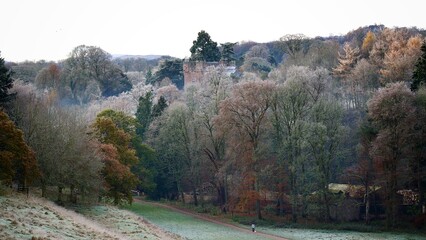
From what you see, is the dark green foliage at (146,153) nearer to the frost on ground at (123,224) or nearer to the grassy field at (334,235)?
the frost on ground at (123,224)

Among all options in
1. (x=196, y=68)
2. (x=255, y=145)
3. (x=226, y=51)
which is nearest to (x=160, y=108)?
Result: (x=196, y=68)

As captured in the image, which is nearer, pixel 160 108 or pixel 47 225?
pixel 47 225

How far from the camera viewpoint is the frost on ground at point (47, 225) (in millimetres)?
19922

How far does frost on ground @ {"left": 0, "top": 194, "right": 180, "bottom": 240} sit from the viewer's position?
65.4 ft

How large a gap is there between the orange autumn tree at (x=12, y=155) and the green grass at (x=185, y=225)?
12613 mm

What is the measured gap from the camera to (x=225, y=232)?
43.2 m

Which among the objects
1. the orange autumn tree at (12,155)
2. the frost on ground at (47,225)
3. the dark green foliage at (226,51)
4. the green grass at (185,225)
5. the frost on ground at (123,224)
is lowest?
the green grass at (185,225)

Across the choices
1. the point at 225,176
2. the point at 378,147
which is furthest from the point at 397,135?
the point at 225,176

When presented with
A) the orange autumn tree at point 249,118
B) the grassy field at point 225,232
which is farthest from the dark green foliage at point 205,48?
the grassy field at point 225,232

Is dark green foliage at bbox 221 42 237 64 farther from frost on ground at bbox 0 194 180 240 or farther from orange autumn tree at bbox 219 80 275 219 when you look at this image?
frost on ground at bbox 0 194 180 240

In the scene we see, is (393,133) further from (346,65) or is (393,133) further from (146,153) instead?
(346,65)

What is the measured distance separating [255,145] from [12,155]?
27.1m

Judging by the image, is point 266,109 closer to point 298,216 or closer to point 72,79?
point 298,216

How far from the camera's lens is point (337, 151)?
50.5m
